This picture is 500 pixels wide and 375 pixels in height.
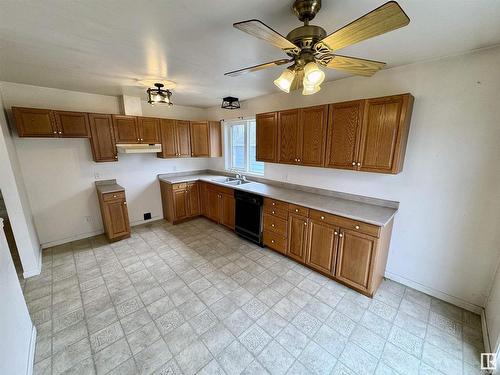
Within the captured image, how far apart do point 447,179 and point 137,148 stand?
4.35 metres

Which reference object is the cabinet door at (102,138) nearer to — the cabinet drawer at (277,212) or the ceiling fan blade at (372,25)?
the cabinet drawer at (277,212)

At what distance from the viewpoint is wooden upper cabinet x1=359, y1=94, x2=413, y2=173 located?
201 centimetres

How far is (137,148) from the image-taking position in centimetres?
358

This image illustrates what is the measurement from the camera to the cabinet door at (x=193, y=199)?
14.2ft

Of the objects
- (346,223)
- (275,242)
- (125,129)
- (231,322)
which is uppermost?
(125,129)

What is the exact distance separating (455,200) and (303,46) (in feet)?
7.15

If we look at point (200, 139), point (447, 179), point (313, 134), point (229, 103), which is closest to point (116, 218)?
point (200, 139)

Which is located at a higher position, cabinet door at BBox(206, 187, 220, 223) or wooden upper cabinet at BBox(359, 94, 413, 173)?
wooden upper cabinet at BBox(359, 94, 413, 173)

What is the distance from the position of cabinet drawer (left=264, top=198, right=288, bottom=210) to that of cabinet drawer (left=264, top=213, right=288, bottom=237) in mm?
168

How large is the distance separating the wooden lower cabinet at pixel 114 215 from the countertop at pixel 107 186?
7 centimetres

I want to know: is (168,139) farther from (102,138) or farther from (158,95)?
(158,95)

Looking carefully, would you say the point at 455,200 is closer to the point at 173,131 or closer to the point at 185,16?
the point at 185,16

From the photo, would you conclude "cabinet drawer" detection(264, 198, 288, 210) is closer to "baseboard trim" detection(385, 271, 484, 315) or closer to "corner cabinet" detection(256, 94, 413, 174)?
"corner cabinet" detection(256, 94, 413, 174)
